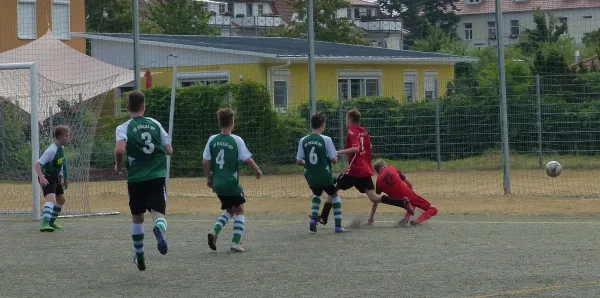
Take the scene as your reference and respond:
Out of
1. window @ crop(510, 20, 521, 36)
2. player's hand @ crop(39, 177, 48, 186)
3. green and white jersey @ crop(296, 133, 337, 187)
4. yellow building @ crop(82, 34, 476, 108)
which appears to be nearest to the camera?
green and white jersey @ crop(296, 133, 337, 187)

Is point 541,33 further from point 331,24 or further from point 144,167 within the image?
point 144,167

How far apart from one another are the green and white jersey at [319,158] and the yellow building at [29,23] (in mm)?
23734

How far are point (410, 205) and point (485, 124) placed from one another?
951 centimetres

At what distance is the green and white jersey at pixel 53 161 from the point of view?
1437 centimetres

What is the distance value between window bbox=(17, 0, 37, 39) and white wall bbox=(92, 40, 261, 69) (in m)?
2.58

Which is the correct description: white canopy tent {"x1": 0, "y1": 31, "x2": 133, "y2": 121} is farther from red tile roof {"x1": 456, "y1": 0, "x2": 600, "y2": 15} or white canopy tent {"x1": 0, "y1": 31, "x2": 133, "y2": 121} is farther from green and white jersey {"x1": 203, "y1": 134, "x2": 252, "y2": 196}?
red tile roof {"x1": 456, "y1": 0, "x2": 600, "y2": 15}

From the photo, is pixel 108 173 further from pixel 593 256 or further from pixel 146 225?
pixel 593 256

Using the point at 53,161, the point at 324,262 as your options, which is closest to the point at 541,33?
the point at 53,161

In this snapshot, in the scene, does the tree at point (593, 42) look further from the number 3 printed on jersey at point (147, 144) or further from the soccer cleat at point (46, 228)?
the number 3 printed on jersey at point (147, 144)

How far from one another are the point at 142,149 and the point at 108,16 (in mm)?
46691

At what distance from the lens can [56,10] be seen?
40.0m

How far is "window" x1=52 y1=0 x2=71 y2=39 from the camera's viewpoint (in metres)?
Result: 36.4

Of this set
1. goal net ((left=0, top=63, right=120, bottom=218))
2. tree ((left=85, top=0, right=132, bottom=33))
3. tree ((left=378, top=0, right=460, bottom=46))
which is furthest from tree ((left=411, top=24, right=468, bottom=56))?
goal net ((left=0, top=63, right=120, bottom=218))

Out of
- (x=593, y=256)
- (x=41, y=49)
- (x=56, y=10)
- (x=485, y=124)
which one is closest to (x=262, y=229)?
(x=593, y=256)
